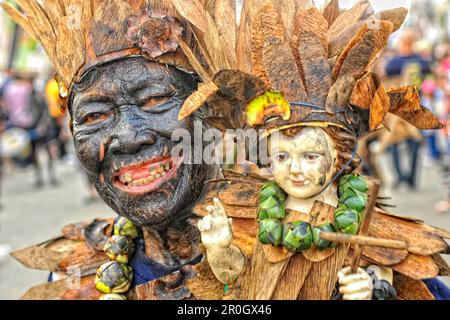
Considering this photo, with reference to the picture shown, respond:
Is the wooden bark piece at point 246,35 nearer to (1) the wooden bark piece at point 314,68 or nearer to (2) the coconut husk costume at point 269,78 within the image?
(2) the coconut husk costume at point 269,78

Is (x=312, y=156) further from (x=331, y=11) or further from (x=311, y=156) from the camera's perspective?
Answer: (x=331, y=11)

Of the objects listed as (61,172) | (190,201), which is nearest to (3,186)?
(61,172)

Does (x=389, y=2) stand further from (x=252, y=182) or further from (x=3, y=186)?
(x=3, y=186)

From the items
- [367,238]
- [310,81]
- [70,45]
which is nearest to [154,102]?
[70,45]

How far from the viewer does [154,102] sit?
7.59 ft

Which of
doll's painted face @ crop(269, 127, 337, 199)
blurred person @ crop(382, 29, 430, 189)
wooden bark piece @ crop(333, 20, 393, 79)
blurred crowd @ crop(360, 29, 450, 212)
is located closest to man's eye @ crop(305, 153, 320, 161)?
doll's painted face @ crop(269, 127, 337, 199)

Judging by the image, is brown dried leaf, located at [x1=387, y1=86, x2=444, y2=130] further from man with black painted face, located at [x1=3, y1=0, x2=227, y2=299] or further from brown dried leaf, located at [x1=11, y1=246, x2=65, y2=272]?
brown dried leaf, located at [x1=11, y1=246, x2=65, y2=272]

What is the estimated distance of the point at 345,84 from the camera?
1910 mm

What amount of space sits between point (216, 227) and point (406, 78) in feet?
21.2

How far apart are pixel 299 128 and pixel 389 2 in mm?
555

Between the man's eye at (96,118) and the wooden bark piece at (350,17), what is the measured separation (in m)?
0.87

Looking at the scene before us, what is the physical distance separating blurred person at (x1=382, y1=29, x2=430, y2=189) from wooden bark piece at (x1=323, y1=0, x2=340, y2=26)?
18.5 feet

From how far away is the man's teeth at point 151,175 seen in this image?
7.44ft

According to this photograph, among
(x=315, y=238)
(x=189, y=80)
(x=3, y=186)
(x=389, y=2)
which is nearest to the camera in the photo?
(x=315, y=238)
